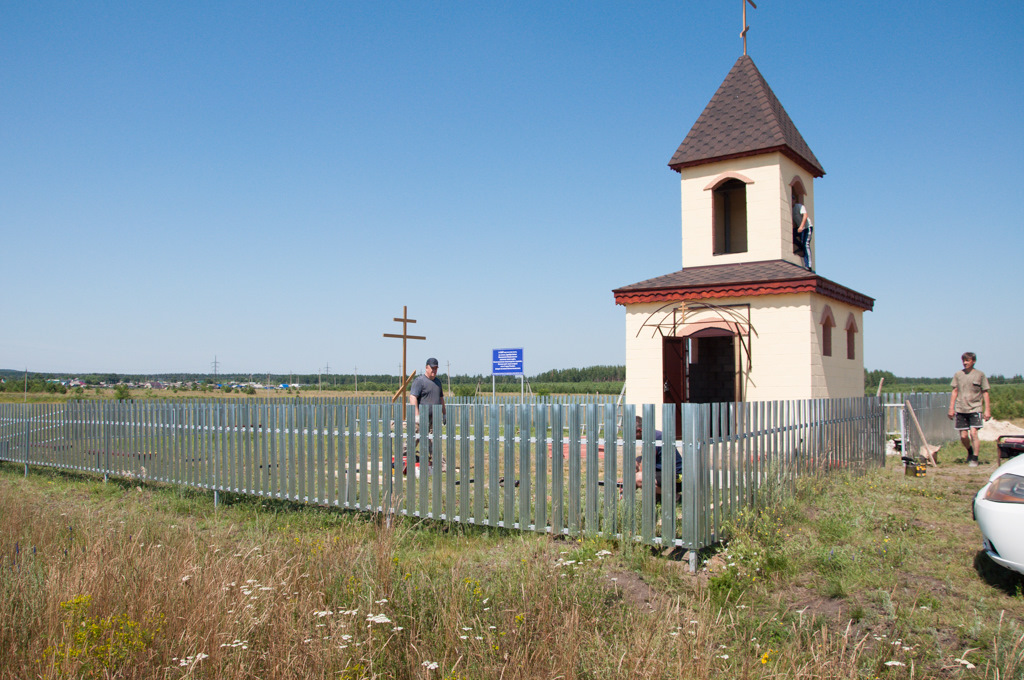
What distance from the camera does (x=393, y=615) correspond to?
4227 millimetres

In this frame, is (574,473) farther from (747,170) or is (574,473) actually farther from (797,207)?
(797,207)

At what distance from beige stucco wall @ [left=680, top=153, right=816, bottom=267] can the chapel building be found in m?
0.02

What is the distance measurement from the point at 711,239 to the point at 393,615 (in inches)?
466

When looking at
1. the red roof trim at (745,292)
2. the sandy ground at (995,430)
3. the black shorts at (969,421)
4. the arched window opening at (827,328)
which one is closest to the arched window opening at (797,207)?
the red roof trim at (745,292)

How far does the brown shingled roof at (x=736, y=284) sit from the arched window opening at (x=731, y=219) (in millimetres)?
1826

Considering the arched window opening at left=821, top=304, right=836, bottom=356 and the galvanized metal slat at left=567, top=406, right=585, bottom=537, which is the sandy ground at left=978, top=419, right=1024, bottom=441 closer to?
the arched window opening at left=821, top=304, right=836, bottom=356

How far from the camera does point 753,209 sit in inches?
543

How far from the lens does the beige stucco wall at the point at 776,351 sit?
464 inches

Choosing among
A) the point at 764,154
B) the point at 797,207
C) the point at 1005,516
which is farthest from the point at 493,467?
the point at 797,207

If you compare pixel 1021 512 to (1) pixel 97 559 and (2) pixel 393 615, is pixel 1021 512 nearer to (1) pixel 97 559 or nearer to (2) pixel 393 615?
(2) pixel 393 615

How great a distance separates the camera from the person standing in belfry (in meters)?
11.7

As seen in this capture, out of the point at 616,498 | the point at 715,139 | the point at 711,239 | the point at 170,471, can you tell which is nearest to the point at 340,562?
the point at 616,498

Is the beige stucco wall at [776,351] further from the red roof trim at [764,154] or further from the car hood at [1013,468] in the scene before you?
the car hood at [1013,468]

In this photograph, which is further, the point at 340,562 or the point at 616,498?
the point at 616,498
